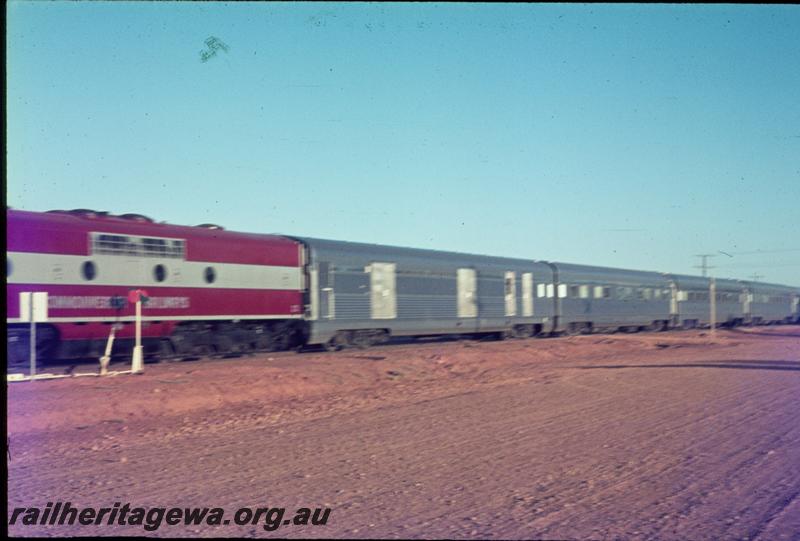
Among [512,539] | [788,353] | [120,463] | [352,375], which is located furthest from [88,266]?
[788,353]

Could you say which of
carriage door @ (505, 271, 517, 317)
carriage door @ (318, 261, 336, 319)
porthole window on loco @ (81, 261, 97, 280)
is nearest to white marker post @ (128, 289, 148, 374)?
porthole window on loco @ (81, 261, 97, 280)

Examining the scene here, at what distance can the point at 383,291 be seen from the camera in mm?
24500

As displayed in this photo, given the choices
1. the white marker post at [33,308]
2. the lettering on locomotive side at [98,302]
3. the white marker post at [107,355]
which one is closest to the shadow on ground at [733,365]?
the lettering on locomotive side at [98,302]

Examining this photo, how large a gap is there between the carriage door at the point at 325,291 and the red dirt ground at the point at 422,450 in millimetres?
4578

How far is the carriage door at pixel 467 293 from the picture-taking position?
91.5ft

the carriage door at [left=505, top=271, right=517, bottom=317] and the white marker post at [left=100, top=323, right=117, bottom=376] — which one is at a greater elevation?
the carriage door at [left=505, top=271, right=517, bottom=317]

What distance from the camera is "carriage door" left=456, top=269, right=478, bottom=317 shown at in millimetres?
27891

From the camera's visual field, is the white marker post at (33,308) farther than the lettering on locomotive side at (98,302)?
No

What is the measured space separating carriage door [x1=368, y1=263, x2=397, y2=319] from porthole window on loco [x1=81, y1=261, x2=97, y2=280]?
9204 mm

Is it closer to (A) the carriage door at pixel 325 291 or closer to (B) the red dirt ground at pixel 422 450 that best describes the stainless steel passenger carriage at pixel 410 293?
(A) the carriage door at pixel 325 291

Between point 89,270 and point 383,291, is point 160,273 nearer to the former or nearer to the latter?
point 89,270

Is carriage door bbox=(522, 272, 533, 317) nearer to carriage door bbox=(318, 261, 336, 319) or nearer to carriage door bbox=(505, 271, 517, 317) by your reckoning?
carriage door bbox=(505, 271, 517, 317)

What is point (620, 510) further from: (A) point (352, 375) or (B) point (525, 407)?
(A) point (352, 375)

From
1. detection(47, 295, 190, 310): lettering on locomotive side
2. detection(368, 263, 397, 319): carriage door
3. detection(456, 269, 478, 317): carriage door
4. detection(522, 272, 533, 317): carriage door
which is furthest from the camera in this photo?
detection(522, 272, 533, 317): carriage door
